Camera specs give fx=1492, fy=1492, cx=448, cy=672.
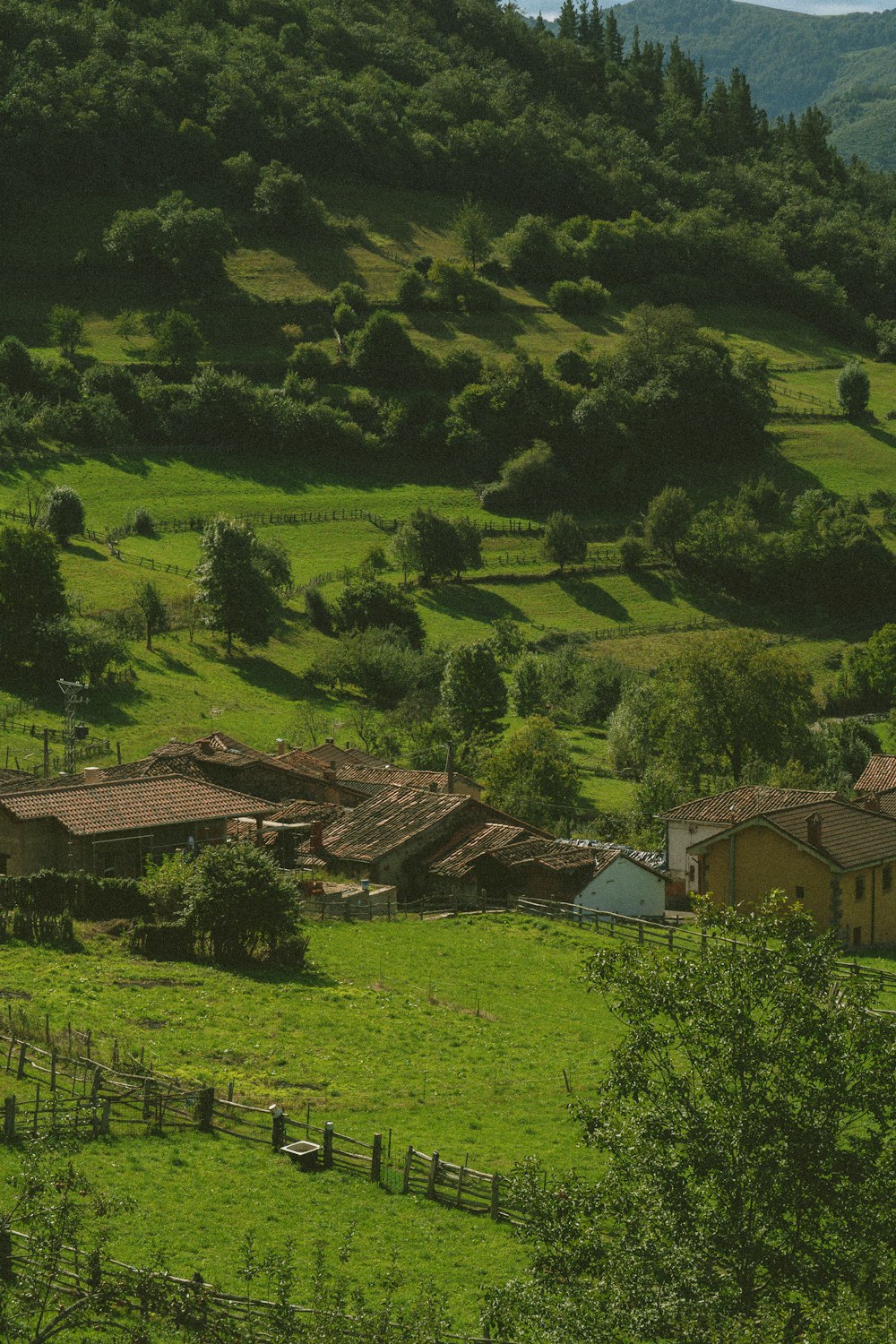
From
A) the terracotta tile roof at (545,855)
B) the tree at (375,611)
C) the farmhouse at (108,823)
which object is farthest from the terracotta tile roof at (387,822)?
the tree at (375,611)

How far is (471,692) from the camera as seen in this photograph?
7444 centimetres

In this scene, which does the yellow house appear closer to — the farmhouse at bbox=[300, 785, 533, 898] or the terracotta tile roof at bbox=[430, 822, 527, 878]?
the terracotta tile roof at bbox=[430, 822, 527, 878]

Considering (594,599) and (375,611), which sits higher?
(375,611)

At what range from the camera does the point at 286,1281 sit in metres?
14.9

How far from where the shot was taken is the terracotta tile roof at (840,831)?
48.0m

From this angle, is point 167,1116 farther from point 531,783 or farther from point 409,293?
point 409,293

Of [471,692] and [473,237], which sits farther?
[473,237]

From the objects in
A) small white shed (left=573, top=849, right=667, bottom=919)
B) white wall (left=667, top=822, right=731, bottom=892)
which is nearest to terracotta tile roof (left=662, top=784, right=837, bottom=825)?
white wall (left=667, top=822, right=731, bottom=892)

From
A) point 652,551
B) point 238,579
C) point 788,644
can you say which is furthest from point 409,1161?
point 652,551

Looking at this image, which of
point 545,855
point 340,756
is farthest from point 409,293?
point 545,855

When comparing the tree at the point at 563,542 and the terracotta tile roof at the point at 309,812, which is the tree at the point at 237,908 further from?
the tree at the point at 563,542

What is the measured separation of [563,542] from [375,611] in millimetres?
19968

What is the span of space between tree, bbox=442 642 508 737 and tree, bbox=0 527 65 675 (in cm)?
1922

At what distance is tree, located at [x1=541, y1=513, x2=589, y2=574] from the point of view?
9750cm
